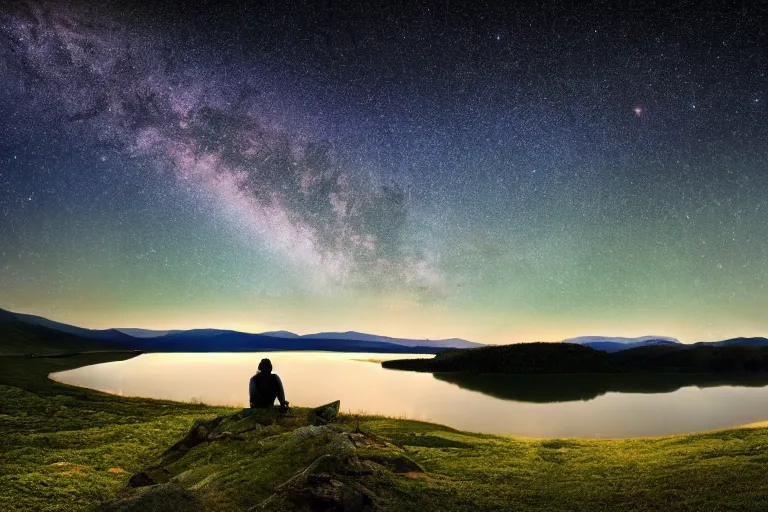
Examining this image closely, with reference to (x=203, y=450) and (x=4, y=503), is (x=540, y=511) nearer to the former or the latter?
(x=203, y=450)

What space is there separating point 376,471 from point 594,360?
16772 centimetres

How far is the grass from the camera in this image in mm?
12820

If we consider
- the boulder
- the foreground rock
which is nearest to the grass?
the foreground rock

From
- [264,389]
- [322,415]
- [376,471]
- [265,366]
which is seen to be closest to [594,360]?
[322,415]

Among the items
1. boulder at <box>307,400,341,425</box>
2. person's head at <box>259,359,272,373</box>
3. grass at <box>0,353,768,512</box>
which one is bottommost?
grass at <box>0,353,768,512</box>

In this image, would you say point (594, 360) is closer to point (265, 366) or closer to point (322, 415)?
point (322, 415)

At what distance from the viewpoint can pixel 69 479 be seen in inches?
633

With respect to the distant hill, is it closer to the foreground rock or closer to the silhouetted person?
the silhouetted person

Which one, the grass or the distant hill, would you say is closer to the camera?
the grass

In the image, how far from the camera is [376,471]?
47.1ft

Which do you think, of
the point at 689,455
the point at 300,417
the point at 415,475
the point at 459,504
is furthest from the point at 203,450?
the point at 689,455

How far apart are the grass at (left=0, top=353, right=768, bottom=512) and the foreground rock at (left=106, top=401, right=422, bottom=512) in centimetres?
5

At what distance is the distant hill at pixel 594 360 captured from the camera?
518 feet

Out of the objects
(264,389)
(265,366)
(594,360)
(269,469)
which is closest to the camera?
(269,469)
